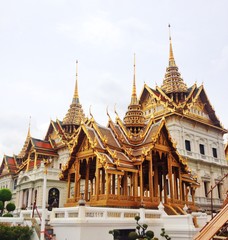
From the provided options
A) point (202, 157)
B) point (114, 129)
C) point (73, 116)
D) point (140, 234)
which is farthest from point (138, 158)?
point (73, 116)

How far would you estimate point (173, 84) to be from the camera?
3822cm

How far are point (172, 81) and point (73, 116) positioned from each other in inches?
685

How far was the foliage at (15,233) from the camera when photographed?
377 inches

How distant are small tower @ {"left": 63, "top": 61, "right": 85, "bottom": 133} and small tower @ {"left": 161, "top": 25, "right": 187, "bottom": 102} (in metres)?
14.0

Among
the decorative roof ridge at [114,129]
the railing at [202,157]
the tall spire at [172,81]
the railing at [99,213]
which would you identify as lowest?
the railing at [99,213]

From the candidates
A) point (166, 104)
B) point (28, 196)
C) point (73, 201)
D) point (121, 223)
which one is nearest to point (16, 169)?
point (28, 196)

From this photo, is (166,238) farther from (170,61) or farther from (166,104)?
(170,61)

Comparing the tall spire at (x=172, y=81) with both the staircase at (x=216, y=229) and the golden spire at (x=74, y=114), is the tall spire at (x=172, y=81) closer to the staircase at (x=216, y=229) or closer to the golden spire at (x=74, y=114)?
the golden spire at (x=74, y=114)

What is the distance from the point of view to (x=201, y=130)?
119 feet

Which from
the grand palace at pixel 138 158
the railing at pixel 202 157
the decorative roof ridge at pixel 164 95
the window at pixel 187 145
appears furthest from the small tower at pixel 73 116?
the railing at pixel 202 157

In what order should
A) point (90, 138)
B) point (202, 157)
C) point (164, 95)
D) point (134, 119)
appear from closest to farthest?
point (90, 138), point (134, 119), point (202, 157), point (164, 95)

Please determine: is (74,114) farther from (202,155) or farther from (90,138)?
(90,138)

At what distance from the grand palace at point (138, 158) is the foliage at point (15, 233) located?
230cm

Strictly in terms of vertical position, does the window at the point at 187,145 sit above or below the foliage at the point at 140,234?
above
